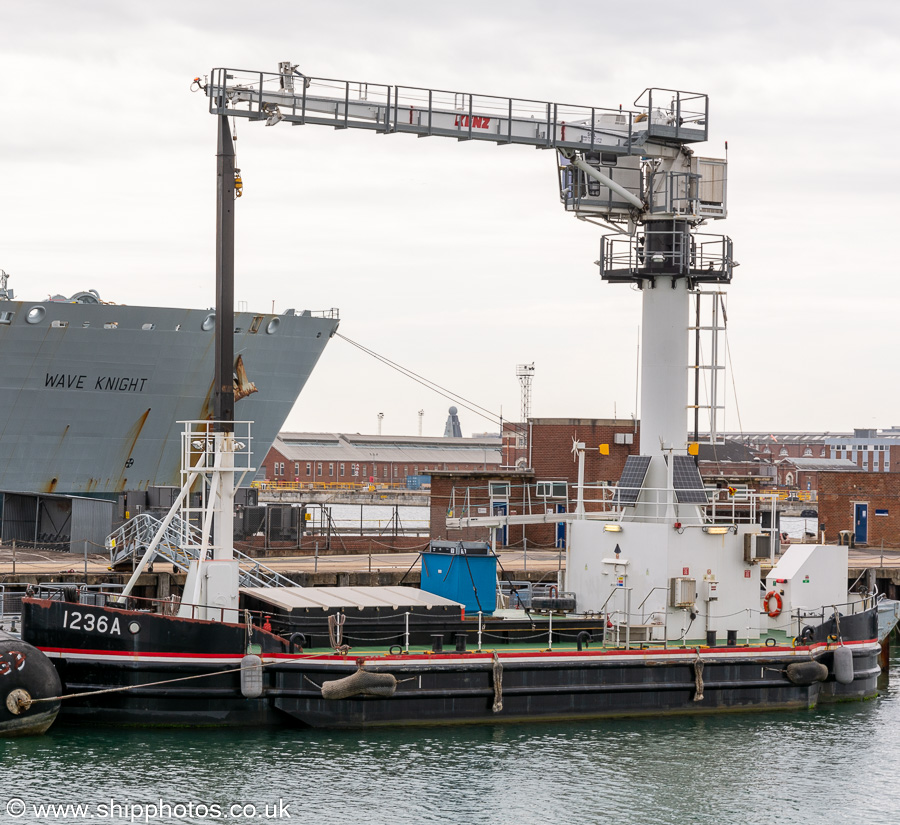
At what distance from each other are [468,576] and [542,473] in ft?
63.9

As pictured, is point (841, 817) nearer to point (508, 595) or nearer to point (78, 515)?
point (508, 595)

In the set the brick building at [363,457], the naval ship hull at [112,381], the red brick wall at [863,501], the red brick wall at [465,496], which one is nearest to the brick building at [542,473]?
the red brick wall at [465,496]

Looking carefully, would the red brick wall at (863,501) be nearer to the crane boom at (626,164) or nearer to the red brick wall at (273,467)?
the crane boom at (626,164)

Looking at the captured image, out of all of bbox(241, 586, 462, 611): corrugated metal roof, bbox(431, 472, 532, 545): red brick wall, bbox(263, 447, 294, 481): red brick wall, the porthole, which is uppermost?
the porthole

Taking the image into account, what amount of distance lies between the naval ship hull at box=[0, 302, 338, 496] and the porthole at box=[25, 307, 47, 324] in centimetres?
4

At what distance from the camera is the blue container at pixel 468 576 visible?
→ 78.3 ft

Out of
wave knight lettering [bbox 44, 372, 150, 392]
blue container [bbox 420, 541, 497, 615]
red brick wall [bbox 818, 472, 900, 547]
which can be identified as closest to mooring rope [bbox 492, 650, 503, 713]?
blue container [bbox 420, 541, 497, 615]

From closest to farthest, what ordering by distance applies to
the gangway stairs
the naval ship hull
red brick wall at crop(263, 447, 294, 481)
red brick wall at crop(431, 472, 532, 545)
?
the gangway stairs < the naval ship hull < red brick wall at crop(431, 472, 532, 545) < red brick wall at crop(263, 447, 294, 481)

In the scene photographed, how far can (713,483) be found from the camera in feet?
126

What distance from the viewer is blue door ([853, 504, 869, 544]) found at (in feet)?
154

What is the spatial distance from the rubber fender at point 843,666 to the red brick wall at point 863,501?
23861mm

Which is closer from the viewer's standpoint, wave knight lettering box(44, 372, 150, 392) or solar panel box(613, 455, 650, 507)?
solar panel box(613, 455, 650, 507)

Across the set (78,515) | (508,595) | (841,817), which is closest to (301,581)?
(508,595)

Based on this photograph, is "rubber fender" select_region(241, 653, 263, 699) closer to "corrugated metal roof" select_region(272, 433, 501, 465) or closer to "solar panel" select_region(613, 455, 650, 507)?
"solar panel" select_region(613, 455, 650, 507)
